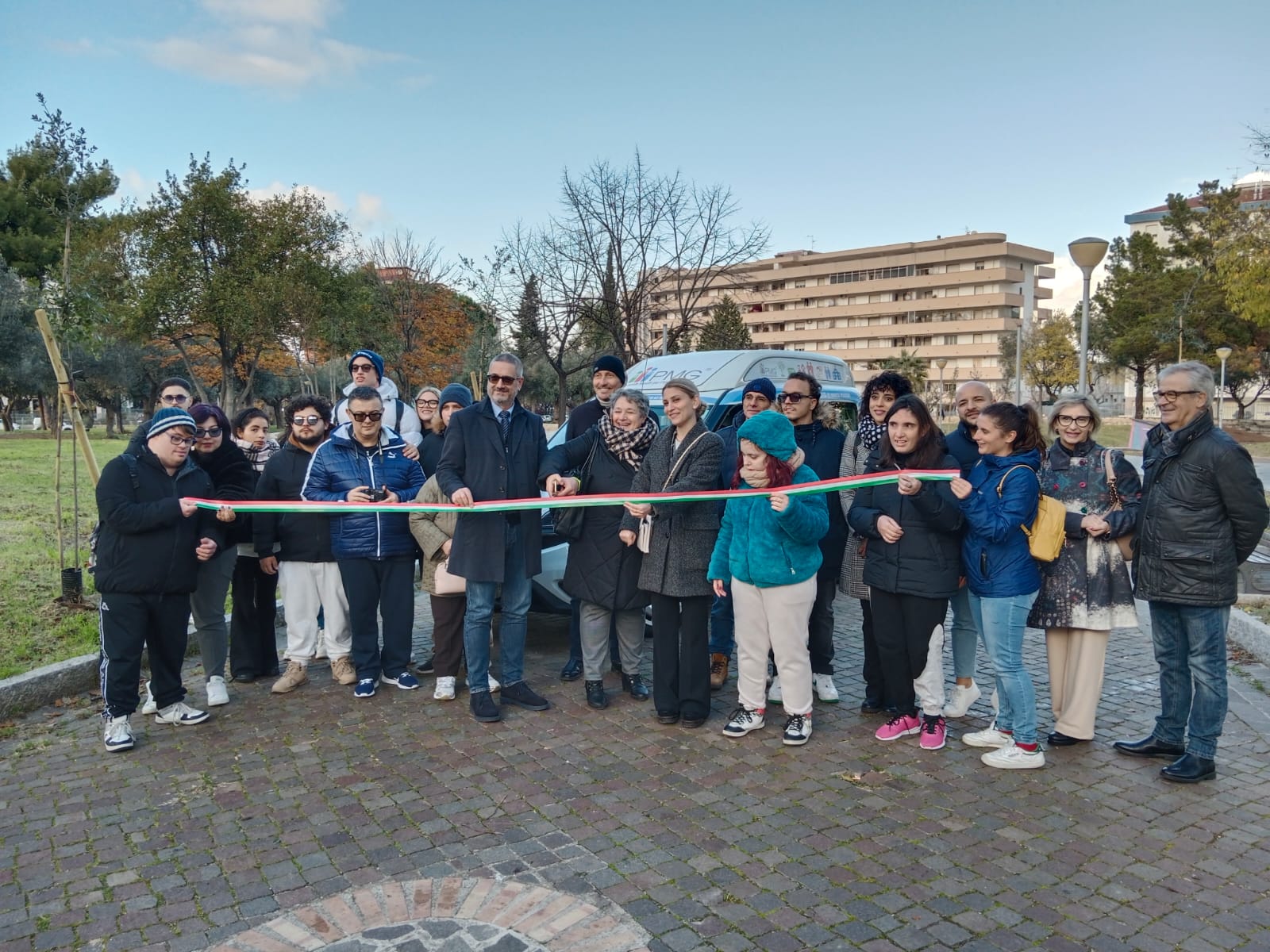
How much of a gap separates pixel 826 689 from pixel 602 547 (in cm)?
177

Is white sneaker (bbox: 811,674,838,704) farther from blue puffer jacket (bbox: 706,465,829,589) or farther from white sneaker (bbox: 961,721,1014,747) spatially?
blue puffer jacket (bbox: 706,465,829,589)

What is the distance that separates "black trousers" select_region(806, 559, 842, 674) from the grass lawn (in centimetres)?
512

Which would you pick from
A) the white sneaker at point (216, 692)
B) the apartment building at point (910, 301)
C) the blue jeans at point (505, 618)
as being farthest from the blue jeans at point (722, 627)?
the apartment building at point (910, 301)

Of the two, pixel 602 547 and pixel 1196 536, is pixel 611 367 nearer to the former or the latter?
pixel 602 547

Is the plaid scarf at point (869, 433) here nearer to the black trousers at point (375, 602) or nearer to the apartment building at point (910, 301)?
the black trousers at point (375, 602)

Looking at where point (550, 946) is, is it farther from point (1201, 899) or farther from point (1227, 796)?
point (1227, 796)

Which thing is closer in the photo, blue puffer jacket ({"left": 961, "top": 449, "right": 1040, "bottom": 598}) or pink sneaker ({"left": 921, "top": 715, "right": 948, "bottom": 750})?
blue puffer jacket ({"left": 961, "top": 449, "right": 1040, "bottom": 598})

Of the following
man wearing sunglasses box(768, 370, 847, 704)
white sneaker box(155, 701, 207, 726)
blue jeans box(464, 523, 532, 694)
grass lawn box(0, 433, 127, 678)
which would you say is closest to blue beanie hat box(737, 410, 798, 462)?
man wearing sunglasses box(768, 370, 847, 704)

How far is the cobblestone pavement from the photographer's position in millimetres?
3236

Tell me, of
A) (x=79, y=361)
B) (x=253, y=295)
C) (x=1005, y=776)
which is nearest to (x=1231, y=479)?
(x=1005, y=776)

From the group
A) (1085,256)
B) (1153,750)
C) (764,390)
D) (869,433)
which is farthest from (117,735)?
(1085,256)

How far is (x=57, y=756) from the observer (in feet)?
15.8

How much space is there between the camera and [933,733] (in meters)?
4.91

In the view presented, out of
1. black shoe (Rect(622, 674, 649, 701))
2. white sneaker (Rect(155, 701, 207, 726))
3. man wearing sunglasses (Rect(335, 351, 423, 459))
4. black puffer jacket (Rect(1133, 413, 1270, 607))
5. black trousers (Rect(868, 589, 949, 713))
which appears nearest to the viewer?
black puffer jacket (Rect(1133, 413, 1270, 607))
